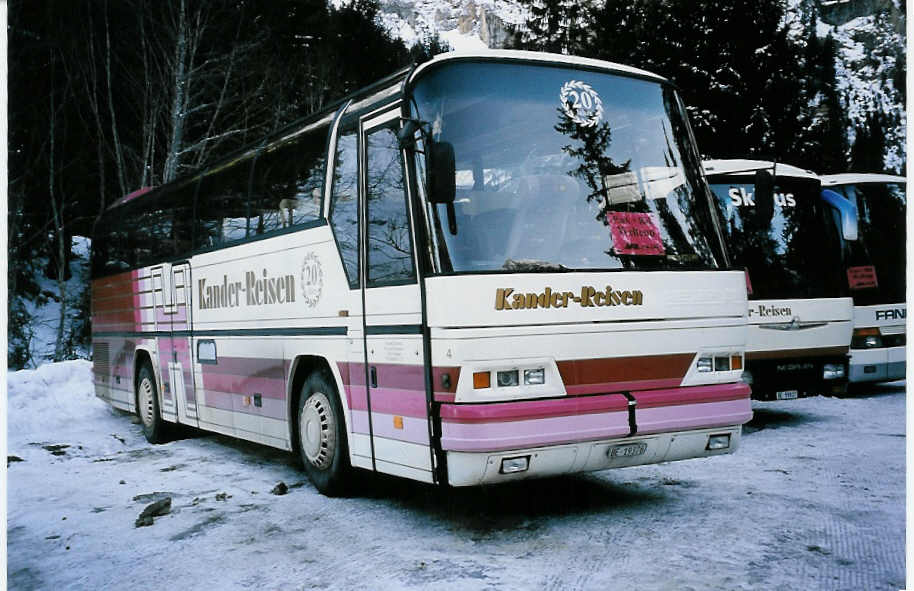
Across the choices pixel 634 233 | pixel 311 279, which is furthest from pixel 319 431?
pixel 634 233

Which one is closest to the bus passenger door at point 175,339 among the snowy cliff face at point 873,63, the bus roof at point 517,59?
the bus roof at point 517,59

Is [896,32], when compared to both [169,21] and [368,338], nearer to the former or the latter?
[368,338]

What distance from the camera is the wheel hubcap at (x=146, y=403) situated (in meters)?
12.5

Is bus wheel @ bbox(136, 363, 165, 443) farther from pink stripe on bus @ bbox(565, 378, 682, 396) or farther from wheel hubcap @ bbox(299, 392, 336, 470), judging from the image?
pink stripe on bus @ bbox(565, 378, 682, 396)

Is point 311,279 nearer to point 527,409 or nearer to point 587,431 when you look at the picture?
point 527,409

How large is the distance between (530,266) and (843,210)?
8392 mm

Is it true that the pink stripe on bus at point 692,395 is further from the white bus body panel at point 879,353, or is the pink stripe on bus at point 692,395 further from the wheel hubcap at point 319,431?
the white bus body panel at point 879,353

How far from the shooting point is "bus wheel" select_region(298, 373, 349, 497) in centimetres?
796

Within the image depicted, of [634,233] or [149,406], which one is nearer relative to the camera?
[634,233]

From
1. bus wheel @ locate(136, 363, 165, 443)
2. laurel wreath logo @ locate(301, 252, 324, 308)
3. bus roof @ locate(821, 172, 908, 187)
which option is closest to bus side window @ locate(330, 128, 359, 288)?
laurel wreath logo @ locate(301, 252, 324, 308)

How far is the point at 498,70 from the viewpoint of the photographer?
22.6 ft

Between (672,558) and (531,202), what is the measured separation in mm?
2398

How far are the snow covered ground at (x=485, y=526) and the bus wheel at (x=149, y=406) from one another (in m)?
1.69

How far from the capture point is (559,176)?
6.86 metres
